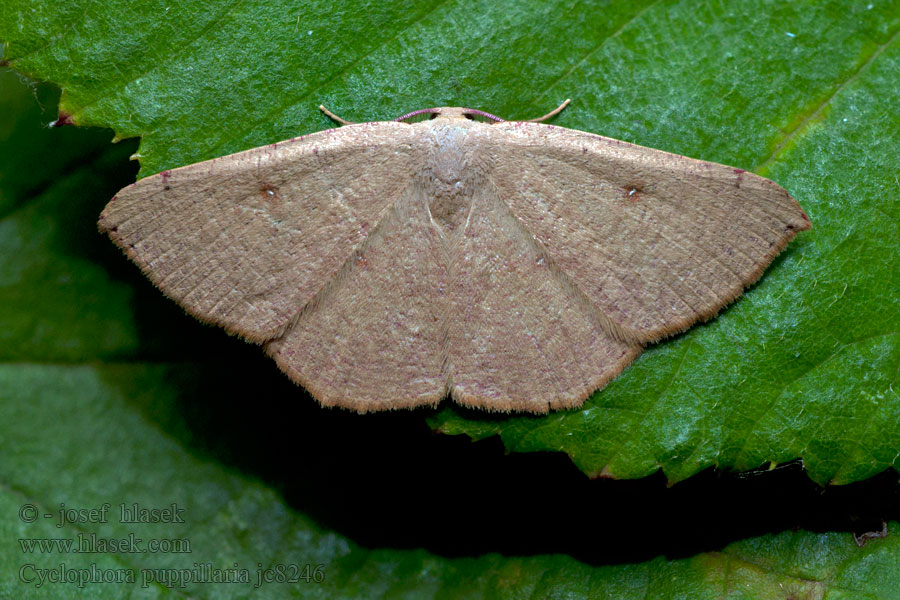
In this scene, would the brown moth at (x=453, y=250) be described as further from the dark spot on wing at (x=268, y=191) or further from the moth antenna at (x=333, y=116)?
the moth antenna at (x=333, y=116)

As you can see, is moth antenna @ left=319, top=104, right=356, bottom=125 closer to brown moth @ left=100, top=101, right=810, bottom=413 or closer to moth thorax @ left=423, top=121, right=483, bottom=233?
brown moth @ left=100, top=101, right=810, bottom=413

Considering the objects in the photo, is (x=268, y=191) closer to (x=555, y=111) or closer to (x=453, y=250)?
(x=453, y=250)

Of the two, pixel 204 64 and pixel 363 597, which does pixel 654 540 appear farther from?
pixel 204 64

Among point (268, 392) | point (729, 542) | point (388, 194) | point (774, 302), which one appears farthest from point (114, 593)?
point (774, 302)
